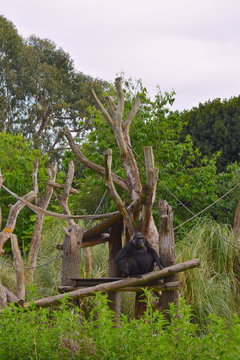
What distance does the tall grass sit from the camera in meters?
10.1

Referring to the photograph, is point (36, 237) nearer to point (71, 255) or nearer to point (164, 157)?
point (71, 255)

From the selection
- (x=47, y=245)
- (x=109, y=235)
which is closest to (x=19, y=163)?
(x=47, y=245)

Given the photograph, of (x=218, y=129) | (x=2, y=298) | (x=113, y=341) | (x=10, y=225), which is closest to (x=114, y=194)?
(x=2, y=298)

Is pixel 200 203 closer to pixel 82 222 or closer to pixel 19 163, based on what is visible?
pixel 82 222

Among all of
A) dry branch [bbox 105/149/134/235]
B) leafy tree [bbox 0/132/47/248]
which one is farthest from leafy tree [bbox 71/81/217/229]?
dry branch [bbox 105/149/134/235]

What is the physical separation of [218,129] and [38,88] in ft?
37.4

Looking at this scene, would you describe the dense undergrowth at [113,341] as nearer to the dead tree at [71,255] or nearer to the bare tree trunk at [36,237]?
the dead tree at [71,255]

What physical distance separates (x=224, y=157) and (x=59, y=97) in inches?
477

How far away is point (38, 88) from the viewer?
29.8 m

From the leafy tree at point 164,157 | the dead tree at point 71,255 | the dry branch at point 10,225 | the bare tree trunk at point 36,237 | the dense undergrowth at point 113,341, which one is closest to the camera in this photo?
the dense undergrowth at point 113,341

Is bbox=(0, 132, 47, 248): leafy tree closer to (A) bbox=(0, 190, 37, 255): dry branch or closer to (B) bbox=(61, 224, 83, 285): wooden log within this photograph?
(A) bbox=(0, 190, 37, 255): dry branch

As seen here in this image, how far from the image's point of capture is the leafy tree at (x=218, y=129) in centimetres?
2128

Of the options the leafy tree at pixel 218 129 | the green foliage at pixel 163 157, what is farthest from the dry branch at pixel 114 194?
the leafy tree at pixel 218 129

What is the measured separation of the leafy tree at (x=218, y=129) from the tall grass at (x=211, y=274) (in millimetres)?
9445
